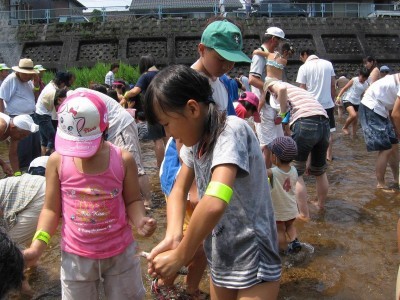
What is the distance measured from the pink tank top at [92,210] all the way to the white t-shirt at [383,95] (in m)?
3.98

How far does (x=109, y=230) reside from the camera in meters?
2.47

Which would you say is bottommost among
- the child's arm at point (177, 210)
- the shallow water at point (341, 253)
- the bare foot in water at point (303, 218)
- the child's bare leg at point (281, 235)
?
the shallow water at point (341, 253)

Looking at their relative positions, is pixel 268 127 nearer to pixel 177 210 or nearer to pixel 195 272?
pixel 195 272

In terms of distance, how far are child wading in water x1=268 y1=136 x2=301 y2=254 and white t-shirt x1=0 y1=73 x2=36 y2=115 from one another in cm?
485

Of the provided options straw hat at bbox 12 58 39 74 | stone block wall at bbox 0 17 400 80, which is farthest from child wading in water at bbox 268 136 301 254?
stone block wall at bbox 0 17 400 80

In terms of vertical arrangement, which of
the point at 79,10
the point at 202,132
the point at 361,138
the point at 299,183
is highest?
the point at 79,10

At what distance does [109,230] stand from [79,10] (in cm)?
2524

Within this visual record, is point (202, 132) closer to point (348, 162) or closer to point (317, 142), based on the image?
point (317, 142)

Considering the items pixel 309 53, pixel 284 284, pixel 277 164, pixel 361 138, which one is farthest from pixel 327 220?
pixel 361 138

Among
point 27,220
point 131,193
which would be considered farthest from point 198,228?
point 27,220

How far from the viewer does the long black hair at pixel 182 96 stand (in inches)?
71.4

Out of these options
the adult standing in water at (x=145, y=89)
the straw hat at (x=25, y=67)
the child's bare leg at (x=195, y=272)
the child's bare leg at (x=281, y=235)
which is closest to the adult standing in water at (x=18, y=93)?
the straw hat at (x=25, y=67)

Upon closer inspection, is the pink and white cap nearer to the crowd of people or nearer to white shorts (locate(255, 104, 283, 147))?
the crowd of people

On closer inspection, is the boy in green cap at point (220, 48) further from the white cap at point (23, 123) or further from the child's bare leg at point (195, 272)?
the white cap at point (23, 123)
